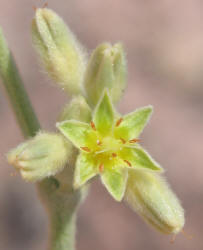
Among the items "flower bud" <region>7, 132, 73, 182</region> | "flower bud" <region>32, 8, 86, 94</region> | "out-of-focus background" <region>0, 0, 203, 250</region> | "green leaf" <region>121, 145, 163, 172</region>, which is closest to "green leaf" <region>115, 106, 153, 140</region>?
"green leaf" <region>121, 145, 163, 172</region>

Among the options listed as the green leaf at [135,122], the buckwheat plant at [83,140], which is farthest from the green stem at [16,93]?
the green leaf at [135,122]

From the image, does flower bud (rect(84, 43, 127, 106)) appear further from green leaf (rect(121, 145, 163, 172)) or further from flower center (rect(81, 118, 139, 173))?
green leaf (rect(121, 145, 163, 172))

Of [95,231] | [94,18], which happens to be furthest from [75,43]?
[94,18]

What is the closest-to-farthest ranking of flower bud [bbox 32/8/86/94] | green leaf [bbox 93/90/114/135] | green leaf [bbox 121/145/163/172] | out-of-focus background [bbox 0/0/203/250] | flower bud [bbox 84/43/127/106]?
green leaf [bbox 121/145/163/172] → green leaf [bbox 93/90/114/135] → flower bud [bbox 84/43/127/106] → flower bud [bbox 32/8/86/94] → out-of-focus background [bbox 0/0/203/250]

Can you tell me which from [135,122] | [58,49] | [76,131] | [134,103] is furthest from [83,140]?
[134,103]

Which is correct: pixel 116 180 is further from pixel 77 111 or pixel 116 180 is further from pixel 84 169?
pixel 77 111

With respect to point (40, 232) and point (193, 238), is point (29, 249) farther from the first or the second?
point (193, 238)
